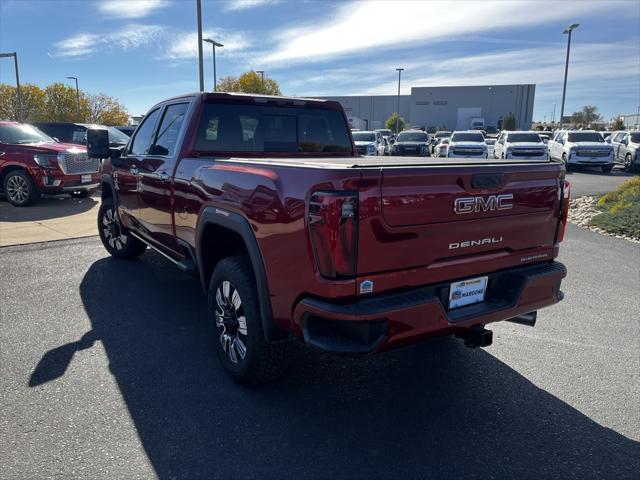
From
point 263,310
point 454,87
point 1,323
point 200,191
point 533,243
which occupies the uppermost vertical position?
point 454,87

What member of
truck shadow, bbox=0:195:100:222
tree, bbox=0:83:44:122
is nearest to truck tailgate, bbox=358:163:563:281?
truck shadow, bbox=0:195:100:222

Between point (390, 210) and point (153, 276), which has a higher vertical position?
point (390, 210)

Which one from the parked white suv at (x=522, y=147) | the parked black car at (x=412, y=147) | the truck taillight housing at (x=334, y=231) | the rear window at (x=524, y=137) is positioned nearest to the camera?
the truck taillight housing at (x=334, y=231)

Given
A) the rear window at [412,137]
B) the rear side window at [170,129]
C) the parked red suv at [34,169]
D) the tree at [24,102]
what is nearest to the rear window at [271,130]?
the rear side window at [170,129]

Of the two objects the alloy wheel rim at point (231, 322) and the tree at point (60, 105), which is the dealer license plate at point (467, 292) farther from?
the tree at point (60, 105)

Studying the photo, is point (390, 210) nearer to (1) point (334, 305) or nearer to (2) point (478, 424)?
(1) point (334, 305)

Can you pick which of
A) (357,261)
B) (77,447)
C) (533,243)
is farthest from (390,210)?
(77,447)

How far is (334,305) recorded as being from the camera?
254 centimetres

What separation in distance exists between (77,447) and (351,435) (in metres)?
1.51

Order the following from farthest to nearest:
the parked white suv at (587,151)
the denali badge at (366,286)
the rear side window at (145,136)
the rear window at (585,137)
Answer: the rear window at (585,137), the parked white suv at (587,151), the rear side window at (145,136), the denali badge at (366,286)

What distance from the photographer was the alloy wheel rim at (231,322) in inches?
131

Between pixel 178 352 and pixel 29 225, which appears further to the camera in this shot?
pixel 29 225

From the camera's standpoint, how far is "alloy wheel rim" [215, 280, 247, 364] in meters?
3.32

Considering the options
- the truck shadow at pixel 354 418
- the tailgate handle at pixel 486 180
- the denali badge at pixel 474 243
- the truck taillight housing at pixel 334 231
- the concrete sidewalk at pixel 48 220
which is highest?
the tailgate handle at pixel 486 180
